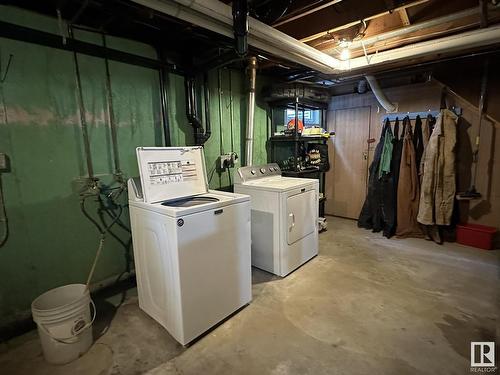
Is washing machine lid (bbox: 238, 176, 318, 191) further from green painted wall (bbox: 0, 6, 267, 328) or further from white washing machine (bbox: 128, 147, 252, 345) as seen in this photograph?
green painted wall (bbox: 0, 6, 267, 328)

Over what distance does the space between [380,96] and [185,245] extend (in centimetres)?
332

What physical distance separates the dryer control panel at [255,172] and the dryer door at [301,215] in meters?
0.60

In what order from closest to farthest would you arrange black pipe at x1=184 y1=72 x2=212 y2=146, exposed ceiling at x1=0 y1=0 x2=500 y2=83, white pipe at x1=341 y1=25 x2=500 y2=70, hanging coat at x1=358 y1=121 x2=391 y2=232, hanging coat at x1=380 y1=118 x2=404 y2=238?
exposed ceiling at x1=0 y1=0 x2=500 y2=83 → white pipe at x1=341 y1=25 x2=500 y2=70 → black pipe at x1=184 y1=72 x2=212 y2=146 → hanging coat at x1=380 y1=118 x2=404 y2=238 → hanging coat at x1=358 y1=121 x2=391 y2=232

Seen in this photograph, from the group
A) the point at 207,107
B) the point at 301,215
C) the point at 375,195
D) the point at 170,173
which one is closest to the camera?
the point at 170,173

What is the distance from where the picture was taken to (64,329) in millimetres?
1537

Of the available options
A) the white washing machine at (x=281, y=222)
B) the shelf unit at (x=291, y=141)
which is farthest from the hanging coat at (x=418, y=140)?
the white washing machine at (x=281, y=222)

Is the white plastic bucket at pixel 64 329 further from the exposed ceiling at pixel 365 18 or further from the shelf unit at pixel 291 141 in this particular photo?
the shelf unit at pixel 291 141

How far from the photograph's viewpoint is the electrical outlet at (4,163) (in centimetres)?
168

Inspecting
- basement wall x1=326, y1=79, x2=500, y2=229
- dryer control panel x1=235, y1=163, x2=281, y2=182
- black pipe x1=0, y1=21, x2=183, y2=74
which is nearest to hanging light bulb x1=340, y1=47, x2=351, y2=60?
basement wall x1=326, y1=79, x2=500, y2=229

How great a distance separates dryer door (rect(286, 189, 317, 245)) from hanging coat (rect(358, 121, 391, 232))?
134cm

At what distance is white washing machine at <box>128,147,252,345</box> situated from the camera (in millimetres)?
1596

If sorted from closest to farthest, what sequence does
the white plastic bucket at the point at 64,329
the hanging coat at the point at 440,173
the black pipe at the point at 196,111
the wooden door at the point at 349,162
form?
the white plastic bucket at the point at 64,329
the black pipe at the point at 196,111
the hanging coat at the point at 440,173
the wooden door at the point at 349,162

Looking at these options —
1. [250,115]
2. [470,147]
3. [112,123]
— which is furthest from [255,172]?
[470,147]

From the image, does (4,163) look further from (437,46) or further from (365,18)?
(437,46)
